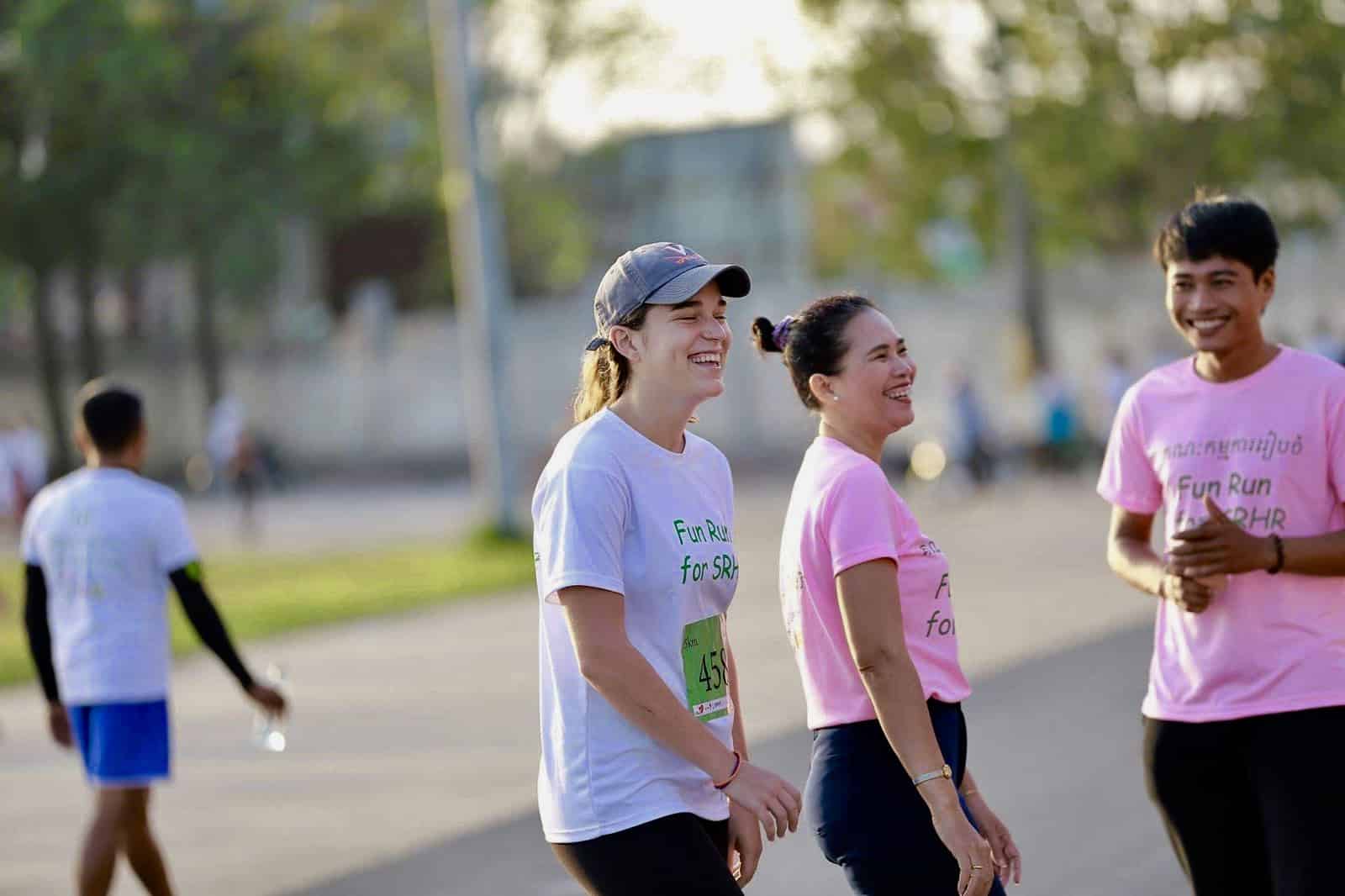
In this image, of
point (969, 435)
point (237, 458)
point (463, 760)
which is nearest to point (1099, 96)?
point (969, 435)

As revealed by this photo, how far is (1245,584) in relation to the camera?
438cm

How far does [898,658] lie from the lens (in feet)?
12.5

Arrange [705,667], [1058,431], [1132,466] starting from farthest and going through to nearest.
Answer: [1058,431]
[1132,466]
[705,667]

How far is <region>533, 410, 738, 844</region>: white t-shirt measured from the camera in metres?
3.65

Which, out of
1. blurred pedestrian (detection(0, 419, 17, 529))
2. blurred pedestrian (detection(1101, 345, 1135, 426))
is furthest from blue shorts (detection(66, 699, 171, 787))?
blurred pedestrian (detection(1101, 345, 1135, 426))

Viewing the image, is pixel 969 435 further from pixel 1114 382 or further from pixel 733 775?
pixel 733 775

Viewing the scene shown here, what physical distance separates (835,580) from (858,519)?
128mm

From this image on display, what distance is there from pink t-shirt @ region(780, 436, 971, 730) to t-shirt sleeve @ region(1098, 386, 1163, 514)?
2.46 ft

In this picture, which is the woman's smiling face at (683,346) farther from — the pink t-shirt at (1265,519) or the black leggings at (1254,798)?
the black leggings at (1254,798)

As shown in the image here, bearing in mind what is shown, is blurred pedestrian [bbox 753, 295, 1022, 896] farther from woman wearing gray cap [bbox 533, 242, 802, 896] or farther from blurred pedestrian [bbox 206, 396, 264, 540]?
blurred pedestrian [bbox 206, 396, 264, 540]

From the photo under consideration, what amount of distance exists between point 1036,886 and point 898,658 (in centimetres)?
336

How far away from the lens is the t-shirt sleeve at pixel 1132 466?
4633mm

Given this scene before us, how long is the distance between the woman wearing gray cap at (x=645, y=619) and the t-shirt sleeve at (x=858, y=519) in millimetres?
194

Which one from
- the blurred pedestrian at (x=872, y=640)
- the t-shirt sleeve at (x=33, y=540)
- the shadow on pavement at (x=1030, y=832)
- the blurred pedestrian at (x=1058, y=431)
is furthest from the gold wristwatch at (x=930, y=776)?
the blurred pedestrian at (x=1058, y=431)
